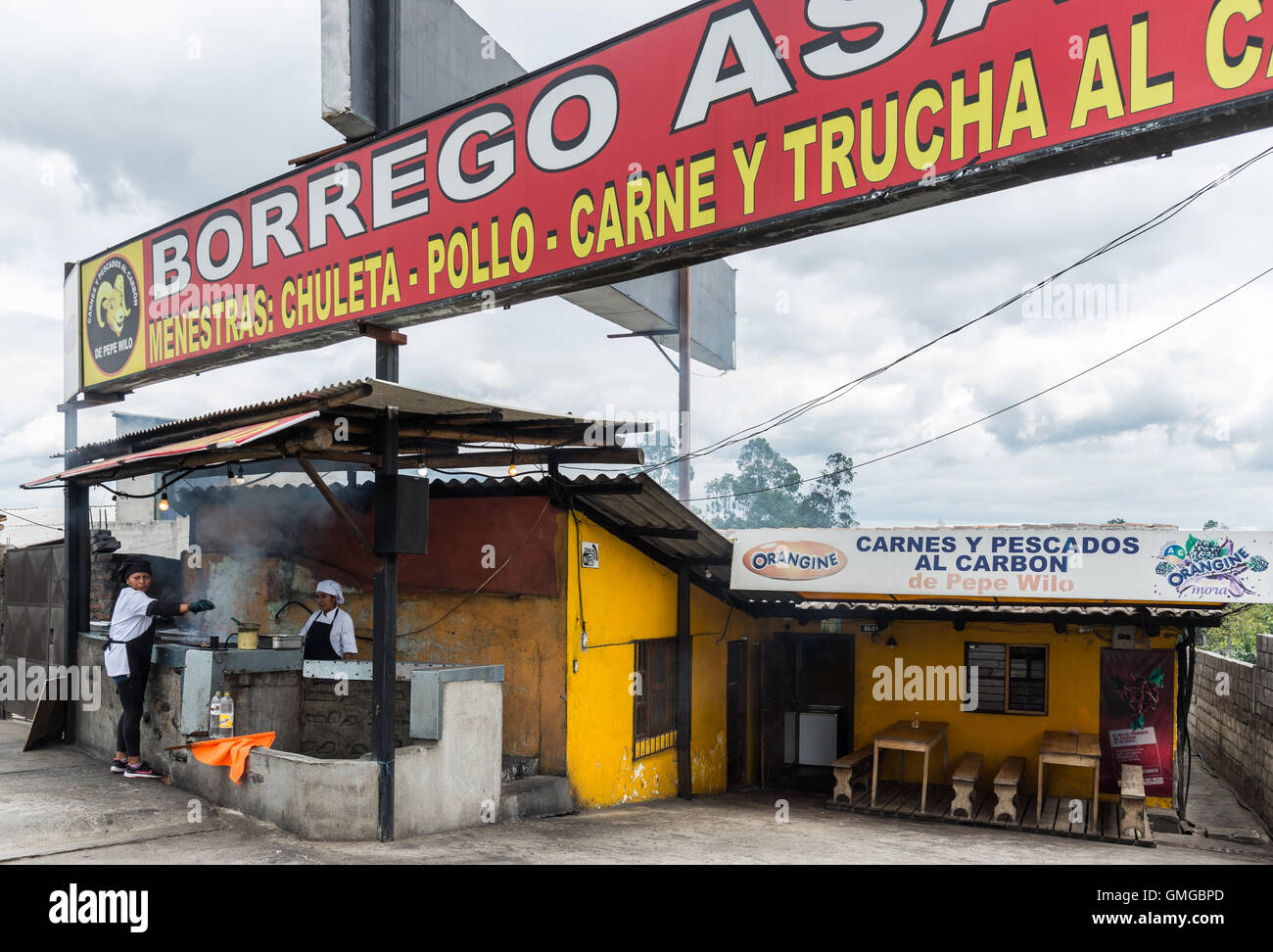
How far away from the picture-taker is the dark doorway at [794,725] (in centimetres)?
1511

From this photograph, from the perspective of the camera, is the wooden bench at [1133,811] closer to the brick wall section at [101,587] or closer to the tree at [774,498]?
the brick wall section at [101,587]

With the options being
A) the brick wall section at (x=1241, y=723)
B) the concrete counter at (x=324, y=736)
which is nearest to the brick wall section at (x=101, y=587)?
the concrete counter at (x=324, y=736)

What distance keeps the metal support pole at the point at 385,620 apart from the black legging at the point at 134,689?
2.93m

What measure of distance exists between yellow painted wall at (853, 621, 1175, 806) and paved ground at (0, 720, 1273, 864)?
7.39 feet

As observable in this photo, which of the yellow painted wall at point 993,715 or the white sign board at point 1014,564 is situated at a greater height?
the white sign board at point 1014,564

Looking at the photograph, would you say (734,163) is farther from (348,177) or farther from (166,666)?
(166,666)

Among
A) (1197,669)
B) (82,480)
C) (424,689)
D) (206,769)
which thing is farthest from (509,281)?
(1197,669)

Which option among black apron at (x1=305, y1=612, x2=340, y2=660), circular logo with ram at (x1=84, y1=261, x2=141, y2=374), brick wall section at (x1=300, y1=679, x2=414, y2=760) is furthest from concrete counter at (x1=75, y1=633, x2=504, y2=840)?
circular logo with ram at (x1=84, y1=261, x2=141, y2=374)

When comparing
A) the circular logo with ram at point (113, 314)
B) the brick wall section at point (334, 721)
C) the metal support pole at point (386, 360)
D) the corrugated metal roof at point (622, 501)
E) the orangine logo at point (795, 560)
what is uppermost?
the circular logo with ram at point (113, 314)

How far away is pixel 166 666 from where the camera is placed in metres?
8.45

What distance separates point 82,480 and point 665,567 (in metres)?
7.15

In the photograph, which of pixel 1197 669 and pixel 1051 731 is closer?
pixel 1051 731

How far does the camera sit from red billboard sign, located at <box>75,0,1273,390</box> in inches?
193

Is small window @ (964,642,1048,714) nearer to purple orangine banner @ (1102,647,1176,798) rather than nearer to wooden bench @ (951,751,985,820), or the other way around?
purple orangine banner @ (1102,647,1176,798)
